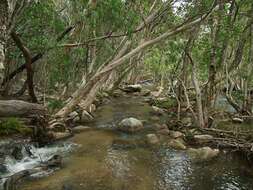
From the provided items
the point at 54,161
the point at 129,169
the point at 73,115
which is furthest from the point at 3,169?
the point at 73,115

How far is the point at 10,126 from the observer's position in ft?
39.8

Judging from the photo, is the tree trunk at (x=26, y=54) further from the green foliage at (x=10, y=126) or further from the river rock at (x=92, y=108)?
the river rock at (x=92, y=108)

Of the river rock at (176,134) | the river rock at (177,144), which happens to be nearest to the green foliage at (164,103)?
the river rock at (176,134)

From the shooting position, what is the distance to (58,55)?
15539 mm

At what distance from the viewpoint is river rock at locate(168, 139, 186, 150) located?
12.9 metres

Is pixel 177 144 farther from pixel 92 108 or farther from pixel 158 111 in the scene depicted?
pixel 158 111

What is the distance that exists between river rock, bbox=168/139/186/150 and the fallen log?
506 centimetres

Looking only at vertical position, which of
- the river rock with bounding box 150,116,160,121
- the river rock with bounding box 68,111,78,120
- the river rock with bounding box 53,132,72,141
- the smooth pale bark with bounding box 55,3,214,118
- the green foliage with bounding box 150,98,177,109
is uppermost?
the smooth pale bark with bounding box 55,3,214,118

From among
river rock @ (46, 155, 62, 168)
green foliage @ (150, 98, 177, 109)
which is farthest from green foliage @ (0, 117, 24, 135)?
green foliage @ (150, 98, 177, 109)

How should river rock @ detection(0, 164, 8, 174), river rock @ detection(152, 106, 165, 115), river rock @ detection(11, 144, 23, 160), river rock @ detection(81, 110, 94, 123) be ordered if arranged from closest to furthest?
river rock @ detection(0, 164, 8, 174) → river rock @ detection(11, 144, 23, 160) → river rock @ detection(81, 110, 94, 123) → river rock @ detection(152, 106, 165, 115)

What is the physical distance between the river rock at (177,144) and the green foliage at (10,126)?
569 centimetres

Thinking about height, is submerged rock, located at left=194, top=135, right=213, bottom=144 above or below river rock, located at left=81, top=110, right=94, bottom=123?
below

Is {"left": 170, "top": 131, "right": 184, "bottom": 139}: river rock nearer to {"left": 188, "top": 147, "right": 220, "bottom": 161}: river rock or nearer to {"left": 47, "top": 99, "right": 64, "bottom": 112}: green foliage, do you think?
{"left": 188, "top": 147, "right": 220, "bottom": 161}: river rock

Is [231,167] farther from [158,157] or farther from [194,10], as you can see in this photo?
[194,10]
